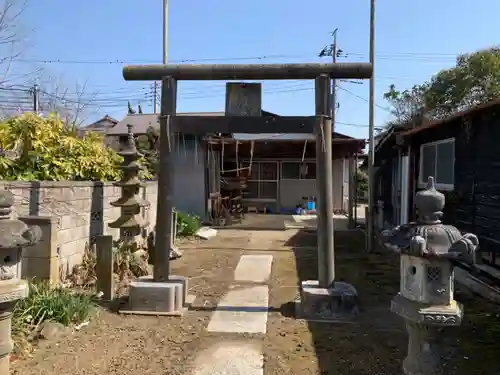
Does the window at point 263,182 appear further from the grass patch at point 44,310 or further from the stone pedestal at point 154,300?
the grass patch at point 44,310

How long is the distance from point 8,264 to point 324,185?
3.55 meters

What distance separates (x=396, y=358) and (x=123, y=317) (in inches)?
119

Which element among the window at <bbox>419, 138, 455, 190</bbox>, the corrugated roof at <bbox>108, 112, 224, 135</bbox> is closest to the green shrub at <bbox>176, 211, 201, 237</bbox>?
the window at <bbox>419, 138, 455, 190</bbox>

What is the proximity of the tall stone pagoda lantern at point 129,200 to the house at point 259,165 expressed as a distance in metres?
5.16

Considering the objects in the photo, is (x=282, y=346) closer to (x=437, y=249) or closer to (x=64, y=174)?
(x=437, y=249)

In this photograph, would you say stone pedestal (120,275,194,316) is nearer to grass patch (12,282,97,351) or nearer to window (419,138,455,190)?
grass patch (12,282,97,351)

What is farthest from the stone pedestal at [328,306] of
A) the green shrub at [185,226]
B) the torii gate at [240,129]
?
the green shrub at [185,226]

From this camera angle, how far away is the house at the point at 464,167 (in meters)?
6.16

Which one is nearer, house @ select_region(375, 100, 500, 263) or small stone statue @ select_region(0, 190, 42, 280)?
small stone statue @ select_region(0, 190, 42, 280)

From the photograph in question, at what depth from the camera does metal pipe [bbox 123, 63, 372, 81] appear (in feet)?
18.0

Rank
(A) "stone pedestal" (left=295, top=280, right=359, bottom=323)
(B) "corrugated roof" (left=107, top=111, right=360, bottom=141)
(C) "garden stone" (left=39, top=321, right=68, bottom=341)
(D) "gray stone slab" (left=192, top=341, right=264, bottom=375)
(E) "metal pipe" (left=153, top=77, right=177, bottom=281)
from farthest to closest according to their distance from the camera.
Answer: (B) "corrugated roof" (left=107, top=111, right=360, bottom=141), (E) "metal pipe" (left=153, top=77, right=177, bottom=281), (A) "stone pedestal" (left=295, top=280, right=359, bottom=323), (C) "garden stone" (left=39, top=321, right=68, bottom=341), (D) "gray stone slab" (left=192, top=341, right=264, bottom=375)

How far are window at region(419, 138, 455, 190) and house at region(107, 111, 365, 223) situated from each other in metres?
4.81

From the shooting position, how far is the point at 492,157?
6168 mm

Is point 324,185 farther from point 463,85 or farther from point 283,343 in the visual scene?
point 463,85
